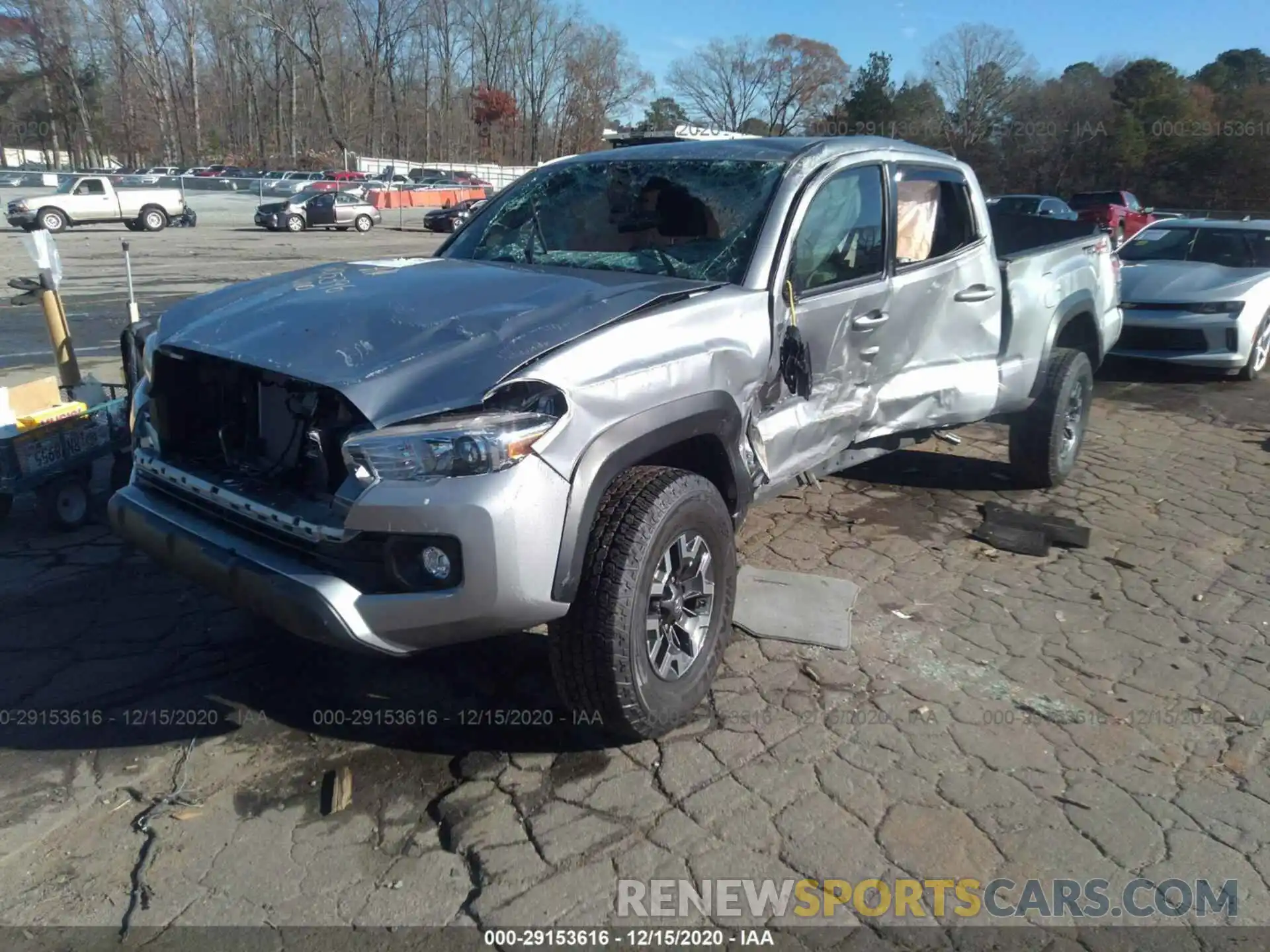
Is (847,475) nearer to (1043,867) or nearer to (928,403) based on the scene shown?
(928,403)

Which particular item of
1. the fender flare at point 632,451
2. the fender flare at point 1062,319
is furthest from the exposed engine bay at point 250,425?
the fender flare at point 1062,319

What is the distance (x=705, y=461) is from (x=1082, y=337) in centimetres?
401

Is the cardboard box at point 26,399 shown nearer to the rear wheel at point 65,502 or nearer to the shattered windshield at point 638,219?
the rear wheel at point 65,502

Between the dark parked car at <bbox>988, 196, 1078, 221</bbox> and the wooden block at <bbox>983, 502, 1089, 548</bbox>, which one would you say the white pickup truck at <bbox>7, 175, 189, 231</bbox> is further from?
the wooden block at <bbox>983, 502, 1089, 548</bbox>

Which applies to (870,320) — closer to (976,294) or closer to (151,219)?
(976,294)

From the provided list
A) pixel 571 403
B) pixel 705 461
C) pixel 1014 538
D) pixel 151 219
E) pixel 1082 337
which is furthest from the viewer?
pixel 151 219

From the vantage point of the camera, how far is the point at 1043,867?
2.80 m

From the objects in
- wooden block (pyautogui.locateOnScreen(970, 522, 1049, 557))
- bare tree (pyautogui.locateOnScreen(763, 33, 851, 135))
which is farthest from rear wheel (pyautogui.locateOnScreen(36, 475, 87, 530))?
bare tree (pyautogui.locateOnScreen(763, 33, 851, 135))

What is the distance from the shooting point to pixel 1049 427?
19.2ft

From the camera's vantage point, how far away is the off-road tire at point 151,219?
3183 centimetres

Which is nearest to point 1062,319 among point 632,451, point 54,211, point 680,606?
point 680,606

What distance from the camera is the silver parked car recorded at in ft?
112

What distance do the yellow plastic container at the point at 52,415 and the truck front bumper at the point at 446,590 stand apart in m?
2.58

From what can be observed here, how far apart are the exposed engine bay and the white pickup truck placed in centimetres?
3210
